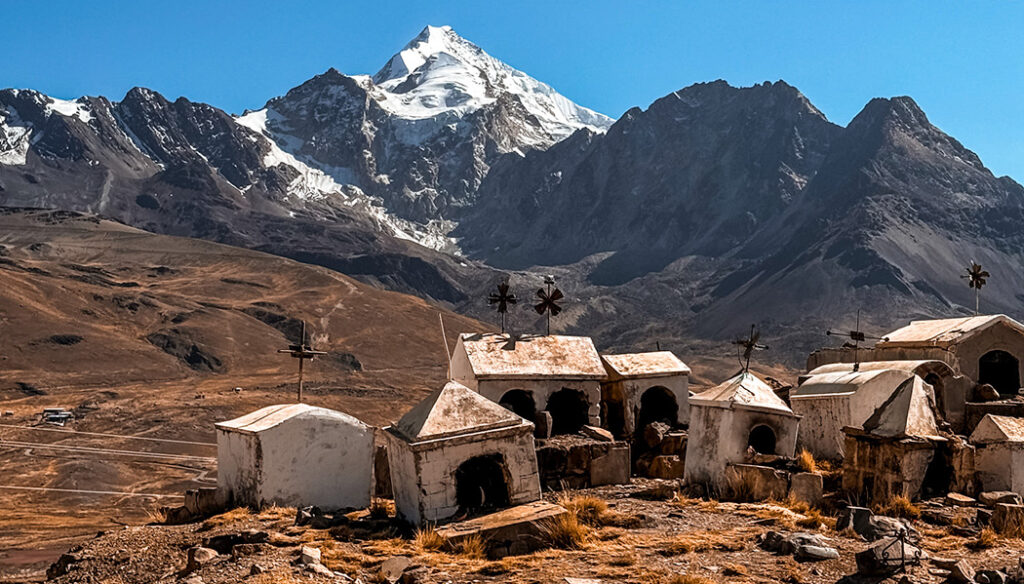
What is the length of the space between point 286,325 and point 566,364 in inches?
3386

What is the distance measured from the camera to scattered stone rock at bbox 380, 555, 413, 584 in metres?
13.5

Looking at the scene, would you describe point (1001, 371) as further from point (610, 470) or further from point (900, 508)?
point (610, 470)

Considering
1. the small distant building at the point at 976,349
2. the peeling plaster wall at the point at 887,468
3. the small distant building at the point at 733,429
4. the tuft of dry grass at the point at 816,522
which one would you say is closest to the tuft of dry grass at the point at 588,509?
the tuft of dry grass at the point at 816,522

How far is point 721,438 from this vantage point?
21.3 meters

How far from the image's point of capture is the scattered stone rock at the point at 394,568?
13.5 meters

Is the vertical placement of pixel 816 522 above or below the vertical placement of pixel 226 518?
above

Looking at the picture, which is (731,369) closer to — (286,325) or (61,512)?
(286,325)

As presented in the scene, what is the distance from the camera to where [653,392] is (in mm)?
28984

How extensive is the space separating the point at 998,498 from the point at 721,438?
5490 millimetres

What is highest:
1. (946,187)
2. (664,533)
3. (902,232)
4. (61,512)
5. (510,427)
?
(946,187)

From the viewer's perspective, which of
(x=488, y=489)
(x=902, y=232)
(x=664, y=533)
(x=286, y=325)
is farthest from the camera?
(x=902, y=232)

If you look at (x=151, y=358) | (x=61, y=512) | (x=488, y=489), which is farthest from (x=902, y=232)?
(x=488, y=489)

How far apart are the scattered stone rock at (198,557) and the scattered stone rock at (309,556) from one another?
1.45 metres

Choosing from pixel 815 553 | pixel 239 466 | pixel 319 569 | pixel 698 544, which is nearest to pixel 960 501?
pixel 815 553
